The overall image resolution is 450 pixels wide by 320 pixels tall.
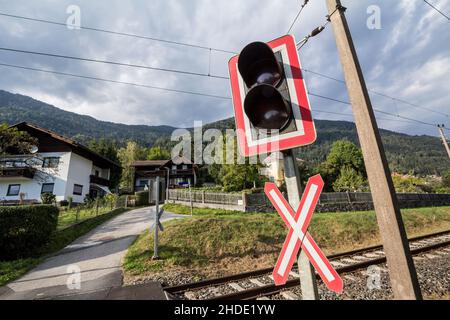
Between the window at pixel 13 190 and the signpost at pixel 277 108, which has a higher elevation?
the window at pixel 13 190

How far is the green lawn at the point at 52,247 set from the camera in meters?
7.39

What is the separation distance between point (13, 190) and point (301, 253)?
35.5m

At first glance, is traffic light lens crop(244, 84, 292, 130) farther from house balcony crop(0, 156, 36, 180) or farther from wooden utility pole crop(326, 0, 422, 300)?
house balcony crop(0, 156, 36, 180)

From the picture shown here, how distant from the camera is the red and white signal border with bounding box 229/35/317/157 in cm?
160

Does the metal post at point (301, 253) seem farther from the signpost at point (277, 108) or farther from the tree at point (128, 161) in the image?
the tree at point (128, 161)

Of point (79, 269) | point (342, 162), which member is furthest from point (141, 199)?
point (342, 162)

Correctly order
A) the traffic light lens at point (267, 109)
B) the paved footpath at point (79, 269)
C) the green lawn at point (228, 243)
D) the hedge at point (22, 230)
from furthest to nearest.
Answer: the hedge at point (22, 230) → the green lawn at point (228, 243) → the paved footpath at point (79, 269) → the traffic light lens at point (267, 109)

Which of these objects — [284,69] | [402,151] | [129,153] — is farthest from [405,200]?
[402,151]

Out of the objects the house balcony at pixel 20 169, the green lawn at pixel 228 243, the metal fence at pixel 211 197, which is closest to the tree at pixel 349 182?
the green lawn at pixel 228 243

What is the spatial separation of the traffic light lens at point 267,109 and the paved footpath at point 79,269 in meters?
6.00

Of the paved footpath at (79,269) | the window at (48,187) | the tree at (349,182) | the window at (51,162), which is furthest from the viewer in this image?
the tree at (349,182)

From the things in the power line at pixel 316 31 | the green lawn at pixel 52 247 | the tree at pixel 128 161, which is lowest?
the green lawn at pixel 52 247

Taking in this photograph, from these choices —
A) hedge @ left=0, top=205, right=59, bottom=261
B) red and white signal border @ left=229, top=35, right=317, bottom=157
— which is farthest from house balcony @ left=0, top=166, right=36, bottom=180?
red and white signal border @ left=229, top=35, right=317, bottom=157
